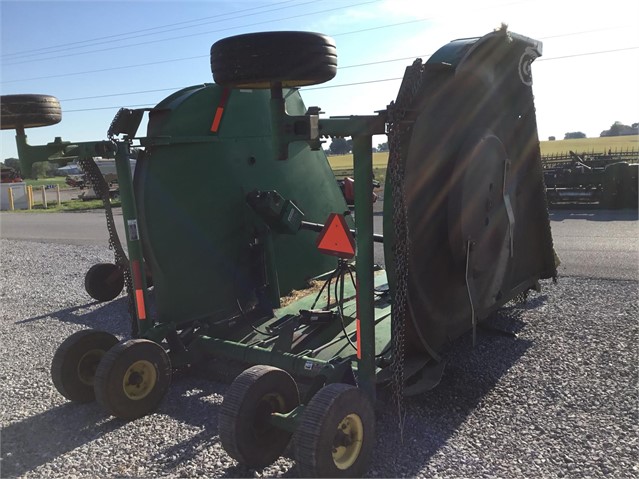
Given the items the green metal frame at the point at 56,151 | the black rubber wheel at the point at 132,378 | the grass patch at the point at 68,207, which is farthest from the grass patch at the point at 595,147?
the black rubber wheel at the point at 132,378

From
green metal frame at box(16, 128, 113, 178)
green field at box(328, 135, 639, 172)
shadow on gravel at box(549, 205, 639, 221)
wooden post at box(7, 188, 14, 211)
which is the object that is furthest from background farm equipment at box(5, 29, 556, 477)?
wooden post at box(7, 188, 14, 211)

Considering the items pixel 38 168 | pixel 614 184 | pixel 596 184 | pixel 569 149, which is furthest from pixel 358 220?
pixel 569 149

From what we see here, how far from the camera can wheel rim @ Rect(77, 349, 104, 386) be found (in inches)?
164

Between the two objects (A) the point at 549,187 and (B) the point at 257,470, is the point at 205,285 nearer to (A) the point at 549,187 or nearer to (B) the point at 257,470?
(B) the point at 257,470

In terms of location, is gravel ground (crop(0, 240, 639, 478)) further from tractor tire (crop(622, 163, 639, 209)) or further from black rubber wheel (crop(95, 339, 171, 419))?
tractor tire (crop(622, 163, 639, 209))

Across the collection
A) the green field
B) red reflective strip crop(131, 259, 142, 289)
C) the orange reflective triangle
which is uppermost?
the green field

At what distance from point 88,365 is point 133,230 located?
3.46ft

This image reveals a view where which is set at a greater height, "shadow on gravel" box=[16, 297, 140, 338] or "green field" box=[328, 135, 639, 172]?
"green field" box=[328, 135, 639, 172]

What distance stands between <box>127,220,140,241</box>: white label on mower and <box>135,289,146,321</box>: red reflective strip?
0.40 meters

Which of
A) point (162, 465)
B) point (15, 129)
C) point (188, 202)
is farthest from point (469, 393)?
point (15, 129)

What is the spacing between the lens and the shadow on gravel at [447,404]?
325 cm

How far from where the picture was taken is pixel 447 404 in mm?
3918

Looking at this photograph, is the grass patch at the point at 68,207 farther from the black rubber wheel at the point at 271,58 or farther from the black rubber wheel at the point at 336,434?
the black rubber wheel at the point at 336,434

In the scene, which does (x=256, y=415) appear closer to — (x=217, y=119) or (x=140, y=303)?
(x=140, y=303)
